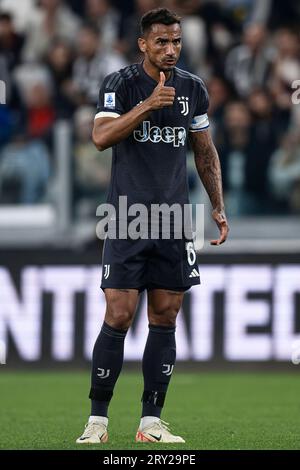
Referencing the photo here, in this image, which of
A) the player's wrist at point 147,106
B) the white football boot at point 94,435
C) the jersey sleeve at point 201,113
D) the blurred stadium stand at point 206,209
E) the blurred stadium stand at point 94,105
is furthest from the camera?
the blurred stadium stand at point 94,105

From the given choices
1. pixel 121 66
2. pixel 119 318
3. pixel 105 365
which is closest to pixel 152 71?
pixel 119 318

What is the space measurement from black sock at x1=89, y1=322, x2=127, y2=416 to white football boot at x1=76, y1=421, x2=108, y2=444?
78 mm

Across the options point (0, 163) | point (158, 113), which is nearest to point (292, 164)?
point (0, 163)

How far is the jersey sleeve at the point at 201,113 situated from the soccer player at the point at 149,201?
43mm

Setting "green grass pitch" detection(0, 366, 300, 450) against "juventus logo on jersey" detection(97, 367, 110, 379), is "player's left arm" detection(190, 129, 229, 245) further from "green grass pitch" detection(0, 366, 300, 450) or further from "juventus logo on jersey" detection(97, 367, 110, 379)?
"green grass pitch" detection(0, 366, 300, 450)

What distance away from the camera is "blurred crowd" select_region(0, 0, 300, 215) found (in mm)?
12445

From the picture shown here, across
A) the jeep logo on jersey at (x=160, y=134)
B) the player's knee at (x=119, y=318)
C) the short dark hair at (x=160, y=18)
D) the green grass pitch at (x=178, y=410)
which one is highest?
the short dark hair at (x=160, y=18)

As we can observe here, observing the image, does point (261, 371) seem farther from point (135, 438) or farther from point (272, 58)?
point (135, 438)

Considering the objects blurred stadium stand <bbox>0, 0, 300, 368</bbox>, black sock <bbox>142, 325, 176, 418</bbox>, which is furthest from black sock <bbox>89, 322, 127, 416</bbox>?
blurred stadium stand <bbox>0, 0, 300, 368</bbox>

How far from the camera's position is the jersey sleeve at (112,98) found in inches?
259

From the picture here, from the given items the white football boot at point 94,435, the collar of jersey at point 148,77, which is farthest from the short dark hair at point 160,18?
the white football boot at point 94,435

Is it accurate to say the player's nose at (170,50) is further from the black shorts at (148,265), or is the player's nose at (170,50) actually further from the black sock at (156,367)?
the black sock at (156,367)

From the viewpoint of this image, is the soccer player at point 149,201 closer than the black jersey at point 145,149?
Yes

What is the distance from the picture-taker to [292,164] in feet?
40.9
